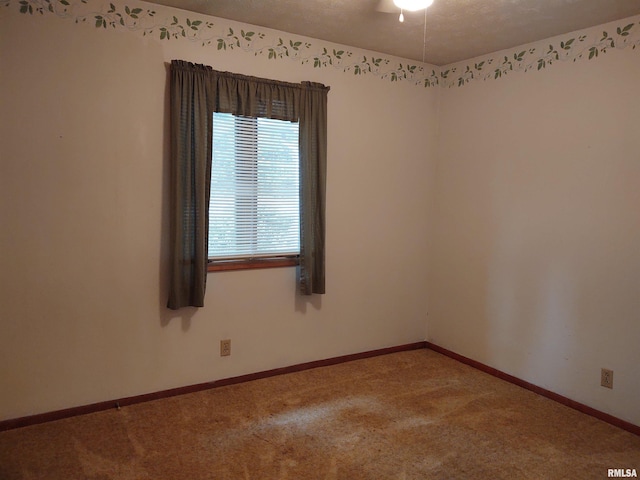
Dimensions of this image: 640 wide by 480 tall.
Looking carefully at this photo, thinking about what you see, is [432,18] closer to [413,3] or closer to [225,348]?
[413,3]

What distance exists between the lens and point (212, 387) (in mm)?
3303

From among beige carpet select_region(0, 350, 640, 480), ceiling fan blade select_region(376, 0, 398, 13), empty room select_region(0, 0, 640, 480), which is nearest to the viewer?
beige carpet select_region(0, 350, 640, 480)

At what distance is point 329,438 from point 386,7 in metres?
2.52

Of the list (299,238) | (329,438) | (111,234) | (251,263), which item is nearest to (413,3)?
(299,238)

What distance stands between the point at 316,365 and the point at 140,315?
142cm

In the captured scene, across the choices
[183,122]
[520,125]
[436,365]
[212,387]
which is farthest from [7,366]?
[520,125]

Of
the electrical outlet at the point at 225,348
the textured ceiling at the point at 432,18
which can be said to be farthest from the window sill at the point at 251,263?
the textured ceiling at the point at 432,18

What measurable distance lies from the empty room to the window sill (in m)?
0.01

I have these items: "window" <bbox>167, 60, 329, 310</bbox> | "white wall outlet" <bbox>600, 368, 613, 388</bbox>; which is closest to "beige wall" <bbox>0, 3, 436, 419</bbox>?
"window" <bbox>167, 60, 329, 310</bbox>

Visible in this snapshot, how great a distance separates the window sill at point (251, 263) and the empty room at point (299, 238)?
0.01 m

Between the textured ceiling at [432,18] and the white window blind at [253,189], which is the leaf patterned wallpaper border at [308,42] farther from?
the white window blind at [253,189]

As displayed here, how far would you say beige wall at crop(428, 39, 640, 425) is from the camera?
2.89 metres

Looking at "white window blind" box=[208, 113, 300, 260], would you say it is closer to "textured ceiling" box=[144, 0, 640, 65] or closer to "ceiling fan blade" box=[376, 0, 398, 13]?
"textured ceiling" box=[144, 0, 640, 65]

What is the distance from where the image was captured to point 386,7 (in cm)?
278
